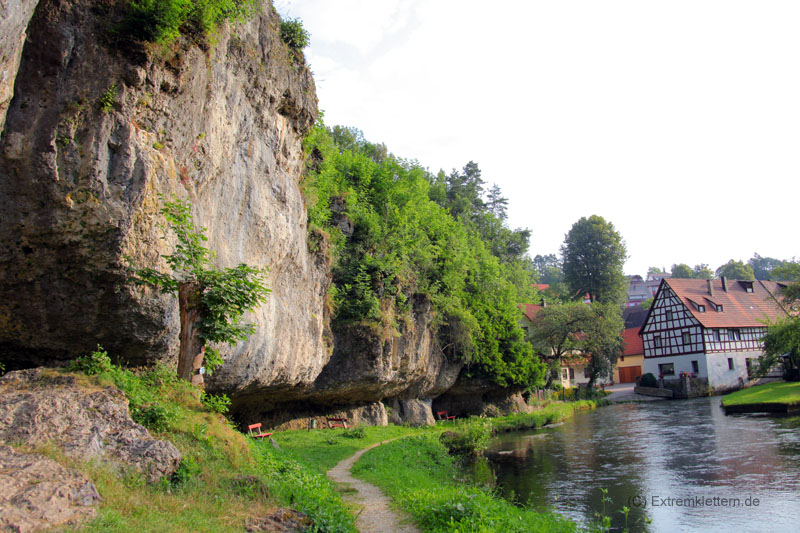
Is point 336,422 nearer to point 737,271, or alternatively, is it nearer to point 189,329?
point 189,329

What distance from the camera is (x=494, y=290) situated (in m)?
39.2

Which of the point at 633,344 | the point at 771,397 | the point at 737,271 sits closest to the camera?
the point at 771,397

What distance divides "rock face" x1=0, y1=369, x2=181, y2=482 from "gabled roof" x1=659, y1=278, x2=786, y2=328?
176 feet

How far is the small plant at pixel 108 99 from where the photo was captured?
879 cm

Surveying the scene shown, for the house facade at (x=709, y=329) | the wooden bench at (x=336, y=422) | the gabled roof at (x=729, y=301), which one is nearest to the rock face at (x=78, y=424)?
the wooden bench at (x=336, y=422)

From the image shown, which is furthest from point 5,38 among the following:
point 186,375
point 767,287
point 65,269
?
point 767,287

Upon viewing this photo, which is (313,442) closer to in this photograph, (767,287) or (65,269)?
(65,269)

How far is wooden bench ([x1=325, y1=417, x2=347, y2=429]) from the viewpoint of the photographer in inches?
945

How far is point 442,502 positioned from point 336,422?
14947 millimetres

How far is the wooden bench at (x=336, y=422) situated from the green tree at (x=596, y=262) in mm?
48953

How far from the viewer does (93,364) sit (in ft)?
29.4

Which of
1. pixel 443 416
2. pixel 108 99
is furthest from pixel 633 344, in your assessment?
pixel 108 99

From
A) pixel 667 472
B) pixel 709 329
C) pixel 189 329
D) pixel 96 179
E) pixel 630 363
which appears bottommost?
pixel 667 472

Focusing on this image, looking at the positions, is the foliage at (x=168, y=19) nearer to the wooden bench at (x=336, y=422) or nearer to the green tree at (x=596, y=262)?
the wooden bench at (x=336, y=422)
